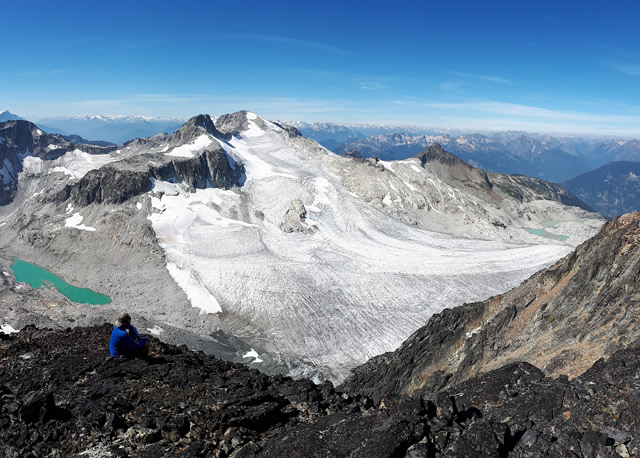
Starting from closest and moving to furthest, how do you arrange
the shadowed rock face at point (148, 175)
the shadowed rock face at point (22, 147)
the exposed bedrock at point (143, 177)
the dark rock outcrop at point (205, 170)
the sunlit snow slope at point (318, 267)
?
the sunlit snow slope at point (318, 267) < the exposed bedrock at point (143, 177) < the shadowed rock face at point (148, 175) < the dark rock outcrop at point (205, 170) < the shadowed rock face at point (22, 147)

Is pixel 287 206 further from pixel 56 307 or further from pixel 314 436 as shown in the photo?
pixel 314 436

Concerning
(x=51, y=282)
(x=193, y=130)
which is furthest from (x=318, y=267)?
(x=193, y=130)

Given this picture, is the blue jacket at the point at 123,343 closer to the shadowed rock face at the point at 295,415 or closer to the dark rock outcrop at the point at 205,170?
the shadowed rock face at the point at 295,415

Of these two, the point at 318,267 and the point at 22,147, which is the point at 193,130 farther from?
the point at 22,147

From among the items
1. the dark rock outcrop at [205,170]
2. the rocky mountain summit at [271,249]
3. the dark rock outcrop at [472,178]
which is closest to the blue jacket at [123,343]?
the rocky mountain summit at [271,249]

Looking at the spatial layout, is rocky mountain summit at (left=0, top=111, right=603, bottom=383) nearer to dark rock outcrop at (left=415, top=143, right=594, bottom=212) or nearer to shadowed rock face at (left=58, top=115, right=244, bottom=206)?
shadowed rock face at (left=58, top=115, right=244, bottom=206)

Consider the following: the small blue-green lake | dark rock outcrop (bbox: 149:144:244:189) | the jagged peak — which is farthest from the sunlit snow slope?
the jagged peak
